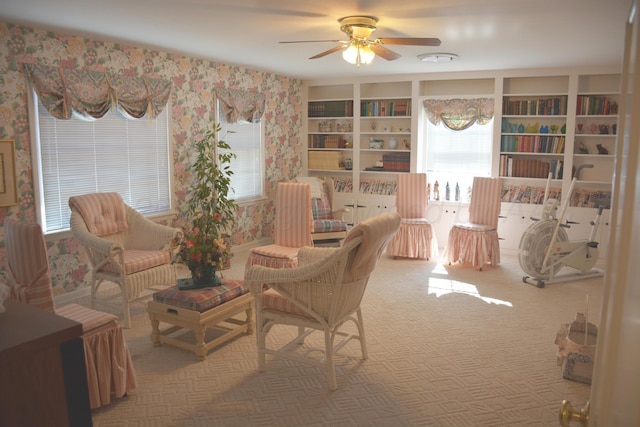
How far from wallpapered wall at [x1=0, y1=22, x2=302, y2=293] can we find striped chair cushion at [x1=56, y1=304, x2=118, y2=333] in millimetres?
1581

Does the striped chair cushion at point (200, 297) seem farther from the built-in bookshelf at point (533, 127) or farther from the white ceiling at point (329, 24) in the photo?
the built-in bookshelf at point (533, 127)

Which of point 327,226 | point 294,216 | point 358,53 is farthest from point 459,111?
point 358,53

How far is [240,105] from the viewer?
6.70 meters

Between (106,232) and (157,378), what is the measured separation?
187cm

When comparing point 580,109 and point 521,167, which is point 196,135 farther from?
point 580,109

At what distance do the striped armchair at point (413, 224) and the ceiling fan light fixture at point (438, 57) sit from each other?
5.48ft

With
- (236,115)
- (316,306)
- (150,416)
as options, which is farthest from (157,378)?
(236,115)

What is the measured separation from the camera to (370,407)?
2996mm

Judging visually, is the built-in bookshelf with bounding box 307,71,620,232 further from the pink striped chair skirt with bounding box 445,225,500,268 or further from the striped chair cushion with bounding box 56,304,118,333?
the striped chair cushion with bounding box 56,304,118,333

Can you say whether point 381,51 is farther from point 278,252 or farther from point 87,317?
point 87,317

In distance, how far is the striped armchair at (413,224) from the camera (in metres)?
6.48

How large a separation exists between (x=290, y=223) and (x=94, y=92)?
91.9 inches

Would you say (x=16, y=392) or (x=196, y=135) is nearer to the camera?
(x=16, y=392)

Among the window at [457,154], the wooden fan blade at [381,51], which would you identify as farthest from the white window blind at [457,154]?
the wooden fan blade at [381,51]
